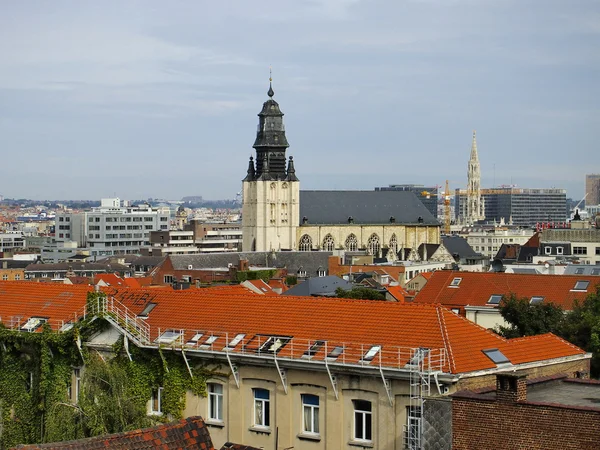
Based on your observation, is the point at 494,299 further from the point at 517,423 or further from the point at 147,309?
the point at 517,423

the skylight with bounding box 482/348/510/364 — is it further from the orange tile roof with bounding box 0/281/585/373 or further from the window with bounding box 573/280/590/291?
the window with bounding box 573/280/590/291

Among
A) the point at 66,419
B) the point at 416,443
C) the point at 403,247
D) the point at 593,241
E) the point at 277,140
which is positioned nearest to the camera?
the point at 416,443

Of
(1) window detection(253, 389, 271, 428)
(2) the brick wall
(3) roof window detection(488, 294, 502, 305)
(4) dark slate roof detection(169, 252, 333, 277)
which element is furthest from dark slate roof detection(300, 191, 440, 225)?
(2) the brick wall

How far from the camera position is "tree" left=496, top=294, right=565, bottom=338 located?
5597 cm

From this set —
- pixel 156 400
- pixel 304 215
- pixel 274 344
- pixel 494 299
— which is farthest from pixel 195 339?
pixel 304 215

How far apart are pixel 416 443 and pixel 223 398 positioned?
330 inches

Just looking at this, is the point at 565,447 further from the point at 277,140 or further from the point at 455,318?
the point at 277,140

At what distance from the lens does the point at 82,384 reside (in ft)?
131

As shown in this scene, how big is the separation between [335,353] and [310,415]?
2.01m

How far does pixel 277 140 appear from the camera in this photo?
17975 centimetres

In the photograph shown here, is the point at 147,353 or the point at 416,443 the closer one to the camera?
the point at 416,443

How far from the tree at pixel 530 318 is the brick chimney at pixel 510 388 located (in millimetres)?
24845

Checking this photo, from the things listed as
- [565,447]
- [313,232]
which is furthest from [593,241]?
[565,447]

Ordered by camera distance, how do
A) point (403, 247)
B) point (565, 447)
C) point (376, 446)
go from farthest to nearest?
point (403, 247)
point (376, 446)
point (565, 447)
